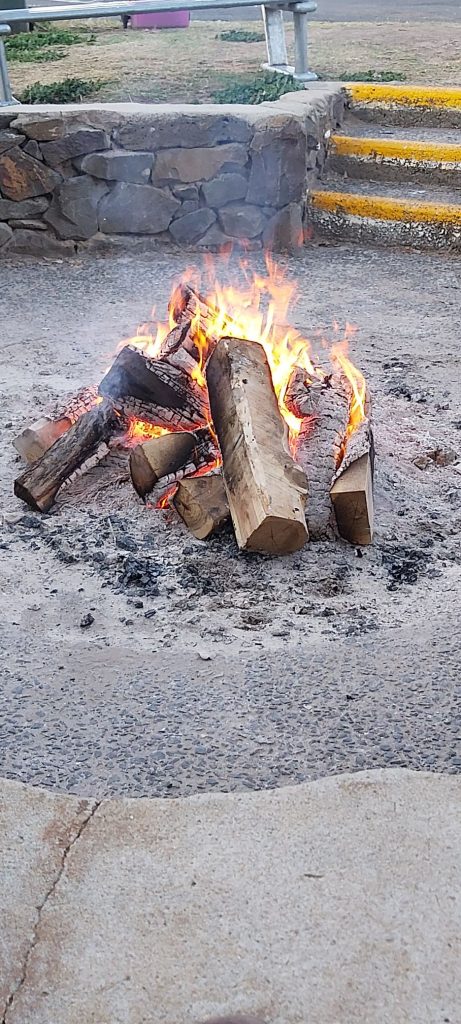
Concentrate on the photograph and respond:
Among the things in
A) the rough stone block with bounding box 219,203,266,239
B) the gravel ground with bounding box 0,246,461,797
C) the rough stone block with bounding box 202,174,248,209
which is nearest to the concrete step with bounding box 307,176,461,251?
the rough stone block with bounding box 219,203,266,239

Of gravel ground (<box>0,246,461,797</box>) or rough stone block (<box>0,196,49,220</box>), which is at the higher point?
rough stone block (<box>0,196,49,220</box>)

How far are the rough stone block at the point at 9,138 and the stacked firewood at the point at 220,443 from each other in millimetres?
2956

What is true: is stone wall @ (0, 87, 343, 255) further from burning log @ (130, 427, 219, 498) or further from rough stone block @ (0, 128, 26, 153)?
burning log @ (130, 427, 219, 498)

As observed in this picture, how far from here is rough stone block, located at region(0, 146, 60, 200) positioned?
648cm

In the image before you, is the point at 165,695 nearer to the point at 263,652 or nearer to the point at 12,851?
the point at 263,652

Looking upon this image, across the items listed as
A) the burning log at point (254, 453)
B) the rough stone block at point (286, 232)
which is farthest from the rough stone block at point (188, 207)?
the burning log at point (254, 453)

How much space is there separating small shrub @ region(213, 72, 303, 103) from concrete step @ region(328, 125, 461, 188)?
0.49m

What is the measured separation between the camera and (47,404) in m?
4.43

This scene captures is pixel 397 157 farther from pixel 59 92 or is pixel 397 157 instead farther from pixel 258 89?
pixel 59 92

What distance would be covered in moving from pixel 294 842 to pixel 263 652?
2.60 feet

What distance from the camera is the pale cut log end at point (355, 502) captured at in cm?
322

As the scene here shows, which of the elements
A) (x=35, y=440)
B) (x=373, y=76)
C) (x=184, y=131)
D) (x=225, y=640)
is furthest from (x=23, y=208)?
(x=225, y=640)

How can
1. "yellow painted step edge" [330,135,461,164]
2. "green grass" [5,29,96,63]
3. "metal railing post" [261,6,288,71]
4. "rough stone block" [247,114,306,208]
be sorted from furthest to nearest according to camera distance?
"green grass" [5,29,96,63]
"metal railing post" [261,6,288,71]
"yellow painted step edge" [330,135,461,164]
"rough stone block" [247,114,306,208]

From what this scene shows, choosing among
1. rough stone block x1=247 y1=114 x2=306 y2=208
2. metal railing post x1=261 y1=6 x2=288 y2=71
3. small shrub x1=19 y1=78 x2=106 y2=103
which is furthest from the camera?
metal railing post x1=261 y1=6 x2=288 y2=71
